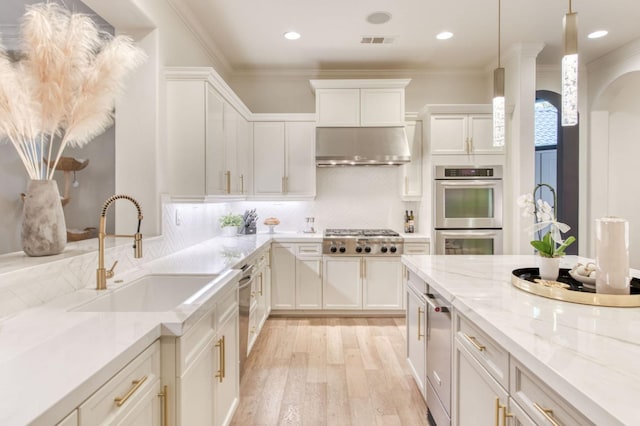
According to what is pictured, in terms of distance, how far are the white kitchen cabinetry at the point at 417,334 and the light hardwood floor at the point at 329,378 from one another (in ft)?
0.65

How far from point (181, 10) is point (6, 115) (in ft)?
6.59

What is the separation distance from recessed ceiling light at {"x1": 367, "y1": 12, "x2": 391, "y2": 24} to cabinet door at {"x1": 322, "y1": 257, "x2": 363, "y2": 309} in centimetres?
241

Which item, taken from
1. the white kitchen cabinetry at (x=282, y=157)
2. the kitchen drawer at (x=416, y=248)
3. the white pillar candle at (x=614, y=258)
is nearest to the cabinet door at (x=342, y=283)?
the kitchen drawer at (x=416, y=248)

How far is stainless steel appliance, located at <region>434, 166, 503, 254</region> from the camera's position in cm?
388

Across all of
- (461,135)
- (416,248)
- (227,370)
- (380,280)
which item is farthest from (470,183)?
(227,370)

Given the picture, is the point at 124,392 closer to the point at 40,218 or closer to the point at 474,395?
the point at 40,218

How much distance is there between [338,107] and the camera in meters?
4.12

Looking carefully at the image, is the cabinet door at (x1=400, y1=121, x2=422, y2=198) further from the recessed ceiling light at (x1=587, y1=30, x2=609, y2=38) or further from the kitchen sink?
the kitchen sink

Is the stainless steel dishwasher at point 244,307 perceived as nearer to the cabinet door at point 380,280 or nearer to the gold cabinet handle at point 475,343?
the gold cabinet handle at point 475,343

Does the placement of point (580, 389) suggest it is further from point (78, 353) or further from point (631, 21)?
point (631, 21)

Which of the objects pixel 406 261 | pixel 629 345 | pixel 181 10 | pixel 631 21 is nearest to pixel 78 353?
pixel 629 345

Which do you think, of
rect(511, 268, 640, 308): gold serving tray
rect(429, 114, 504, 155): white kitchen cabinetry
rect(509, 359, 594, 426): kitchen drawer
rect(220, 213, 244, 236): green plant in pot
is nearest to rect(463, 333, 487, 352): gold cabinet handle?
rect(509, 359, 594, 426): kitchen drawer

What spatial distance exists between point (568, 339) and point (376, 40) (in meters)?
3.37

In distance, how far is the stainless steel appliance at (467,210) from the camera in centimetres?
388
